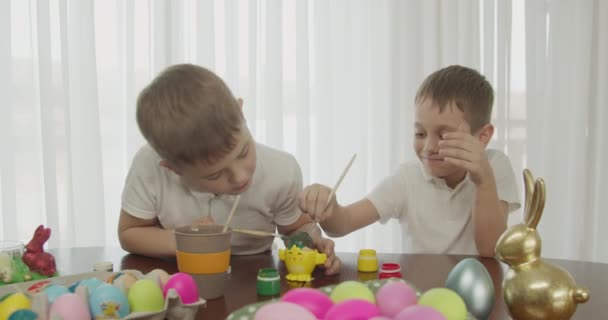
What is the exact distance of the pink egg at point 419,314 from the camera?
54cm

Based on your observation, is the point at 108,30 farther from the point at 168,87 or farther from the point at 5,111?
the point at 168,87

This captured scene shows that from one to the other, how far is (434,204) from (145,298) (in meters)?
0.90

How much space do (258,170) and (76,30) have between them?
1060 millimetres

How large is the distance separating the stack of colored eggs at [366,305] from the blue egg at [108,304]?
7.2 inches

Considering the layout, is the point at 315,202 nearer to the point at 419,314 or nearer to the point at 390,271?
the point at 390,271

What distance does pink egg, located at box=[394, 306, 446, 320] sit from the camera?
54 centimetres

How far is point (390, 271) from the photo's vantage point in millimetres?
906

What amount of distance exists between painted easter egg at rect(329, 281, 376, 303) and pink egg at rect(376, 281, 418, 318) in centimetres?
1

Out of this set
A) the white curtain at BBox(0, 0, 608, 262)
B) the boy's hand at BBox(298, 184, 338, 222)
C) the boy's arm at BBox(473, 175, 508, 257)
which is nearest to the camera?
the boy's hand at BBox(298, 184, 338, 222)

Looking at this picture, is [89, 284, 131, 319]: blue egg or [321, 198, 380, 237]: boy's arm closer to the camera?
[89, 284, 131, 319]: blue egg

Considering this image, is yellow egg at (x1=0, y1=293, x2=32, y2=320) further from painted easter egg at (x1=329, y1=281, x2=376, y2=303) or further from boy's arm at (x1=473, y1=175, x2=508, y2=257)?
boy's arm at (x1=473, y1=175, x2=508, y2=257)

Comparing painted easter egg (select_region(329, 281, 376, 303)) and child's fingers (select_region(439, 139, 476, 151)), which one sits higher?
child's fingers (select_region(439, 139, 476, 151))

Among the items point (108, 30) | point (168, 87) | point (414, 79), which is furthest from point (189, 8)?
point (168, 87)

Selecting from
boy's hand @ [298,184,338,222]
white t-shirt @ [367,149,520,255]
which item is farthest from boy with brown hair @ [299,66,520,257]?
boy's hand @ [298,184,338,222]
